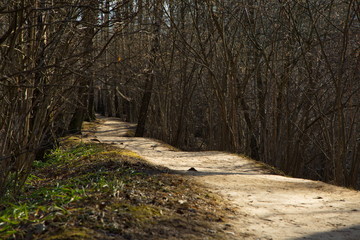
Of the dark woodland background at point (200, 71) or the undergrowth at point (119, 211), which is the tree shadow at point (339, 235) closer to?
the undergrowth at point (119, 211)

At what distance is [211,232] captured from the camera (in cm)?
457

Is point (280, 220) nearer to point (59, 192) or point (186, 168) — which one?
point (59, 192)

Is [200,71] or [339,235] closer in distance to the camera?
[339,235]

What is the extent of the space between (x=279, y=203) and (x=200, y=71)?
13.8m

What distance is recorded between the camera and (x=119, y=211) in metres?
4.62

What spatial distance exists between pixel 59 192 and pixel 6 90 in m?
1.63

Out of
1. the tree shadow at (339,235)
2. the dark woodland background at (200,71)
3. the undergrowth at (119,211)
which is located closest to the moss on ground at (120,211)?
the undergrowth at (119,211)

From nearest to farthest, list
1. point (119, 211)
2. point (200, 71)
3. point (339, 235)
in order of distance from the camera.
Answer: point (119, 211)
point (339, 235)
point (200, 71)

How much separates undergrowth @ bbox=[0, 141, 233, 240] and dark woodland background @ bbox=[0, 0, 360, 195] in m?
0.75

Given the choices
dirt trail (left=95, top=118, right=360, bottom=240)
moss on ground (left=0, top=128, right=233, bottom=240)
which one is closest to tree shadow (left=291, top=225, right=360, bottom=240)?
dirt trail (left=95, top=118, right=360, bottom=240)

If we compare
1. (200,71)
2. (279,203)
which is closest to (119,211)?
(279,203)

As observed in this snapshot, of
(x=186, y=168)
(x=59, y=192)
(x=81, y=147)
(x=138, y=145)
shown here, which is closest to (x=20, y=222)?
(x=59, y=192)

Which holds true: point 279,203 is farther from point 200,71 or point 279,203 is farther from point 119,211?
point 200,71

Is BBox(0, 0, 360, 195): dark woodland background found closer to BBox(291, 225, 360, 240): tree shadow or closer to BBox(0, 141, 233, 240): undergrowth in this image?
BBox(0, 141, 233, 240): undergrowth
